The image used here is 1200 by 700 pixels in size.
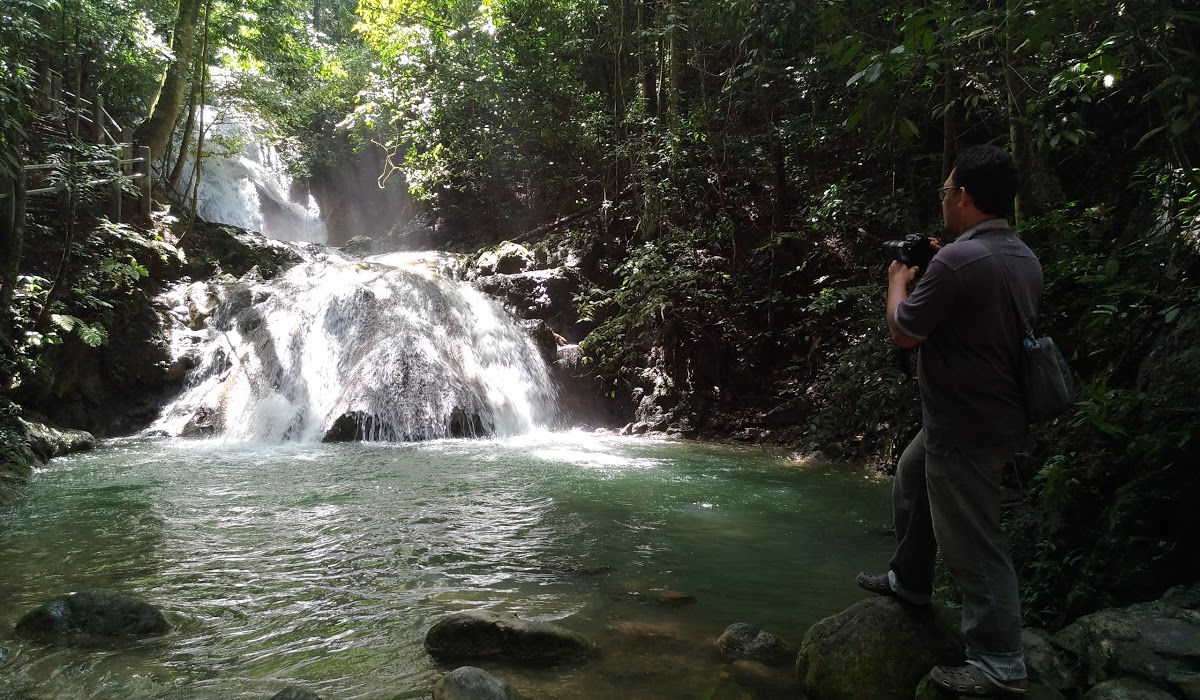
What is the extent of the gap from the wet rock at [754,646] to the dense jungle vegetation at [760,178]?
1315 millimetres

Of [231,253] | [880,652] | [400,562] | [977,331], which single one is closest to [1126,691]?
[880,652]

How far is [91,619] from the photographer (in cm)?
321

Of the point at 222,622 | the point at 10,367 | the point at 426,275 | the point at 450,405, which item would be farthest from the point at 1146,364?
the point at 426,275

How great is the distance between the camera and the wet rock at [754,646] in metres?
3.04

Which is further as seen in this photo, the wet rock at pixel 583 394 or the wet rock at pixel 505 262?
the wet rock at pixel 505 262

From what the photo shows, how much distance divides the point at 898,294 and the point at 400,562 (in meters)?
3.46

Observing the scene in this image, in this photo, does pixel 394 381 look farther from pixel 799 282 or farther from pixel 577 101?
pixel 577 101

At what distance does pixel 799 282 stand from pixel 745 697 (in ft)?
31.3

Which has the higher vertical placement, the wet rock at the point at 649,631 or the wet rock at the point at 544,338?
the wet rock at the point at 544,338

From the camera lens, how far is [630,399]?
12992 millimetres

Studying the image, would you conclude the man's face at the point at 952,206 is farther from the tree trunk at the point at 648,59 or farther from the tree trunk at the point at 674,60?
the tree trunk at the point at 648,59

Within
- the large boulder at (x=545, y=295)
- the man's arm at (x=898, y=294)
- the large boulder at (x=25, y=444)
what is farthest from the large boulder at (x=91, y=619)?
the large boulder at (x=545, y=295)

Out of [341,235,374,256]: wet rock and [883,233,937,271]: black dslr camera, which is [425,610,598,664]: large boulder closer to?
[883,233,937,271]: black dslr camera

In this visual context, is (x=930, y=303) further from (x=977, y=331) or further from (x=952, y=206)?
(x=952, y=206)
